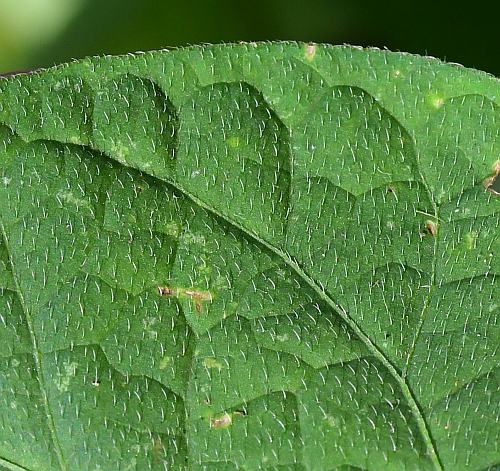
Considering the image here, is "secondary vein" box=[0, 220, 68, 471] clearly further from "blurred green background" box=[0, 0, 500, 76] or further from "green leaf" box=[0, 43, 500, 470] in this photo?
"blurred green background" box=[0, 0, 500, 76]

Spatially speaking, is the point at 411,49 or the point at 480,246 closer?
the point at 480,246

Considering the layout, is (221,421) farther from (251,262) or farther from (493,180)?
(493,180)

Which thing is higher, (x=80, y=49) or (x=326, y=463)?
(x=80, y=49)

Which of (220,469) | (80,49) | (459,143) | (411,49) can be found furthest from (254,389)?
(411,49)

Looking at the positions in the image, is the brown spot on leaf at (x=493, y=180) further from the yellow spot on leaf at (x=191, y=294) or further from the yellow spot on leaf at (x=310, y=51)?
the yellow spot on leaf at (x=191, y=294)

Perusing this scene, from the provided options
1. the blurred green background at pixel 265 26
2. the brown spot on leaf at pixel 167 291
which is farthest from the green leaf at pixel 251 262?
the blurred green background at pixel 265 26

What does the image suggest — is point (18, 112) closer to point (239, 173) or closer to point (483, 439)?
point (239, 173)
